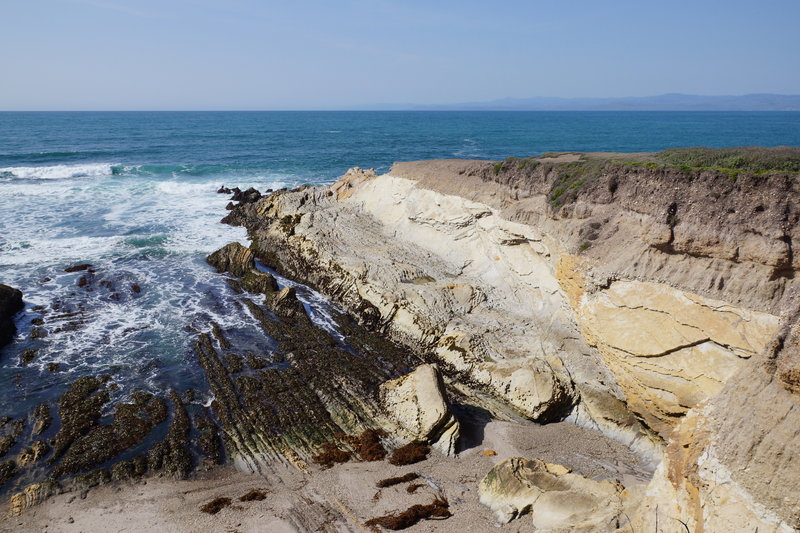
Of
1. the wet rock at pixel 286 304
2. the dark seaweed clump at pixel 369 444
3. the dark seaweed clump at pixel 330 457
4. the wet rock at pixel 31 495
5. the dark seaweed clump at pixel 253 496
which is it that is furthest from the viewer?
the wet rock at pixel 286 304

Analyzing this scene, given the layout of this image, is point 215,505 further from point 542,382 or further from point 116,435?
point 542,382

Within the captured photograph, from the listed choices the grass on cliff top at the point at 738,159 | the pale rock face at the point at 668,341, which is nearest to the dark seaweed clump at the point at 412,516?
the pale rock face at the point at 668,341

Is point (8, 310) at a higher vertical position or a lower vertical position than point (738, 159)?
lower

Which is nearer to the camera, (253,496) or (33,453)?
(253,496)

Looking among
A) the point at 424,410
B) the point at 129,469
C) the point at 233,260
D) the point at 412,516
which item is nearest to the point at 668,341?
the point at 424,410

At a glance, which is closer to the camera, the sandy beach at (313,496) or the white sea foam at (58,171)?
the sandy beach at (313,496)

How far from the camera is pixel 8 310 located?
1767 centimetres

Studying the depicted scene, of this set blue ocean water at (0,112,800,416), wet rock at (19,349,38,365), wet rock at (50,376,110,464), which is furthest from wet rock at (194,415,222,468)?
wet rock at (19,349,38,365)

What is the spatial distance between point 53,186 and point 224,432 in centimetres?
3899

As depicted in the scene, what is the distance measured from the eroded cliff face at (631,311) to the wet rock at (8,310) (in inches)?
450

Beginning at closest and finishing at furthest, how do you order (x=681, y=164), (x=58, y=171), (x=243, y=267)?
(x=681, y=164), (x=243, y=267), (x=58, y=171)

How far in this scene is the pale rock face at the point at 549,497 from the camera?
333 inches

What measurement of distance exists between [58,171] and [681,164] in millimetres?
52478

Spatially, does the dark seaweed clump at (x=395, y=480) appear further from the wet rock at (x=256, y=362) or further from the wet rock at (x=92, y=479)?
the wet rock at (x=256, y=362)
